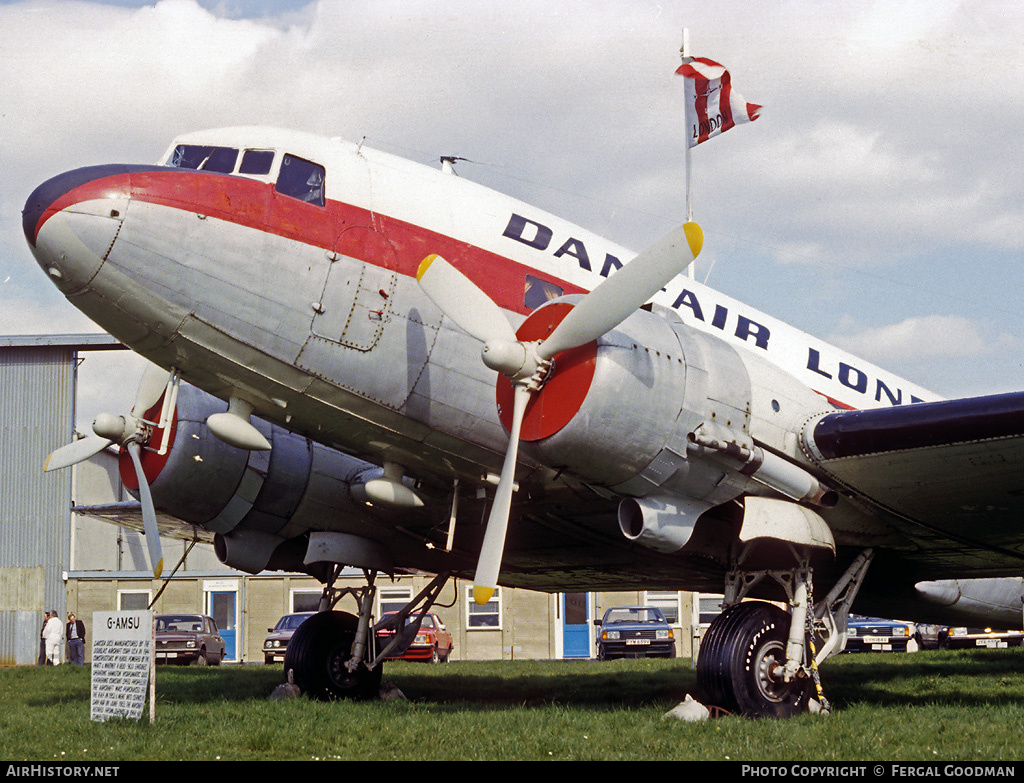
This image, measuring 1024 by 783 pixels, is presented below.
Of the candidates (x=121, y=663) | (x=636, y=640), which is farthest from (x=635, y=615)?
(x=121, y=663)

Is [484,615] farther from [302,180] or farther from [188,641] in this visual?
[302,180]

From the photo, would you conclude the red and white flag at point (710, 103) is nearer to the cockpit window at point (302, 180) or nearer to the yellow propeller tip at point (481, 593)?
the cockpit window at point (302, 180)

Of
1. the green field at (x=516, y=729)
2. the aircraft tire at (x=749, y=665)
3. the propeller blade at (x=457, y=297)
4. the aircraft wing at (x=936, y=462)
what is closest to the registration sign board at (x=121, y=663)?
the green field at (x=516, y=729)

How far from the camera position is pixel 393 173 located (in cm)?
1170

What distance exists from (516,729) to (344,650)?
546 cm

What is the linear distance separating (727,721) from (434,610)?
1231 inches

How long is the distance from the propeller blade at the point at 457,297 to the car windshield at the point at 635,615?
24.6m

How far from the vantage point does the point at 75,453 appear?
14188mm

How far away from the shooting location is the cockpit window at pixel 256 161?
1097 cm

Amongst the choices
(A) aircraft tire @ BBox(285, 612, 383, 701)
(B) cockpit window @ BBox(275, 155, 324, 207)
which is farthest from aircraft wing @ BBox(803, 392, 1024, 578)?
(A) aircraft tire @ BBox(285, 612, 383, 701)

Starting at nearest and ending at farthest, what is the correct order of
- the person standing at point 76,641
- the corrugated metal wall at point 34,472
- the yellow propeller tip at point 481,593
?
1. the yellow propeller tip at point 481,593
2. the person standing at point 76,641
3. the corrugated metal wall at point 34,472

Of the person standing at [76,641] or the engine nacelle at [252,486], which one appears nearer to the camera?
the engine nacelle at [252,486]

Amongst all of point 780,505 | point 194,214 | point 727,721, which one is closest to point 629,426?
point 780,505

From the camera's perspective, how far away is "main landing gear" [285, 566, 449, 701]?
14.7 metres
